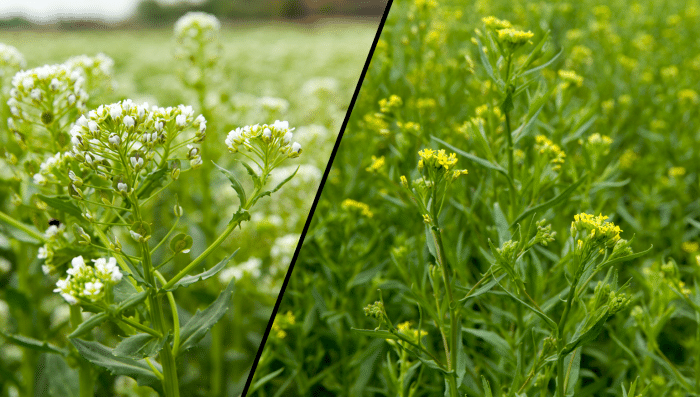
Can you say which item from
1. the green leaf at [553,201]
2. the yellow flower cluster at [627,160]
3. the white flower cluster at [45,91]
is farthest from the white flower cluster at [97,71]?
the yellow flower cluster at [627,160]

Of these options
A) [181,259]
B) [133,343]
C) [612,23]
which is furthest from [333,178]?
[612,23]

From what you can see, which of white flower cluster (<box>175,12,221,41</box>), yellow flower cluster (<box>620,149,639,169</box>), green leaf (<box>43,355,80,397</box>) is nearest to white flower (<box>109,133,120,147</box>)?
green leaf (<box>43,355,80,397</box>)

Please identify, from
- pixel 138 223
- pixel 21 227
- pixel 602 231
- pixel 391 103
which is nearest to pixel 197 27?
pixel 391 103

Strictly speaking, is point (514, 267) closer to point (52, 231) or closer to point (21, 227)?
point (52, 231)

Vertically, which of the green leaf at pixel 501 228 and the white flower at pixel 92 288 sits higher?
the white flower at pixel 92 288

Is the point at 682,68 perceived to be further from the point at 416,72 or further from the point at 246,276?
the point at 246,276

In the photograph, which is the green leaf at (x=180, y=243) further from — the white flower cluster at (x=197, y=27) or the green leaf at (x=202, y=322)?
the white flower cluster at (x=197, y=27)

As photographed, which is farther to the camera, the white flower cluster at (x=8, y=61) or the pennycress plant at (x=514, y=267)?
the white flower cluster at (x=8, y=61)
